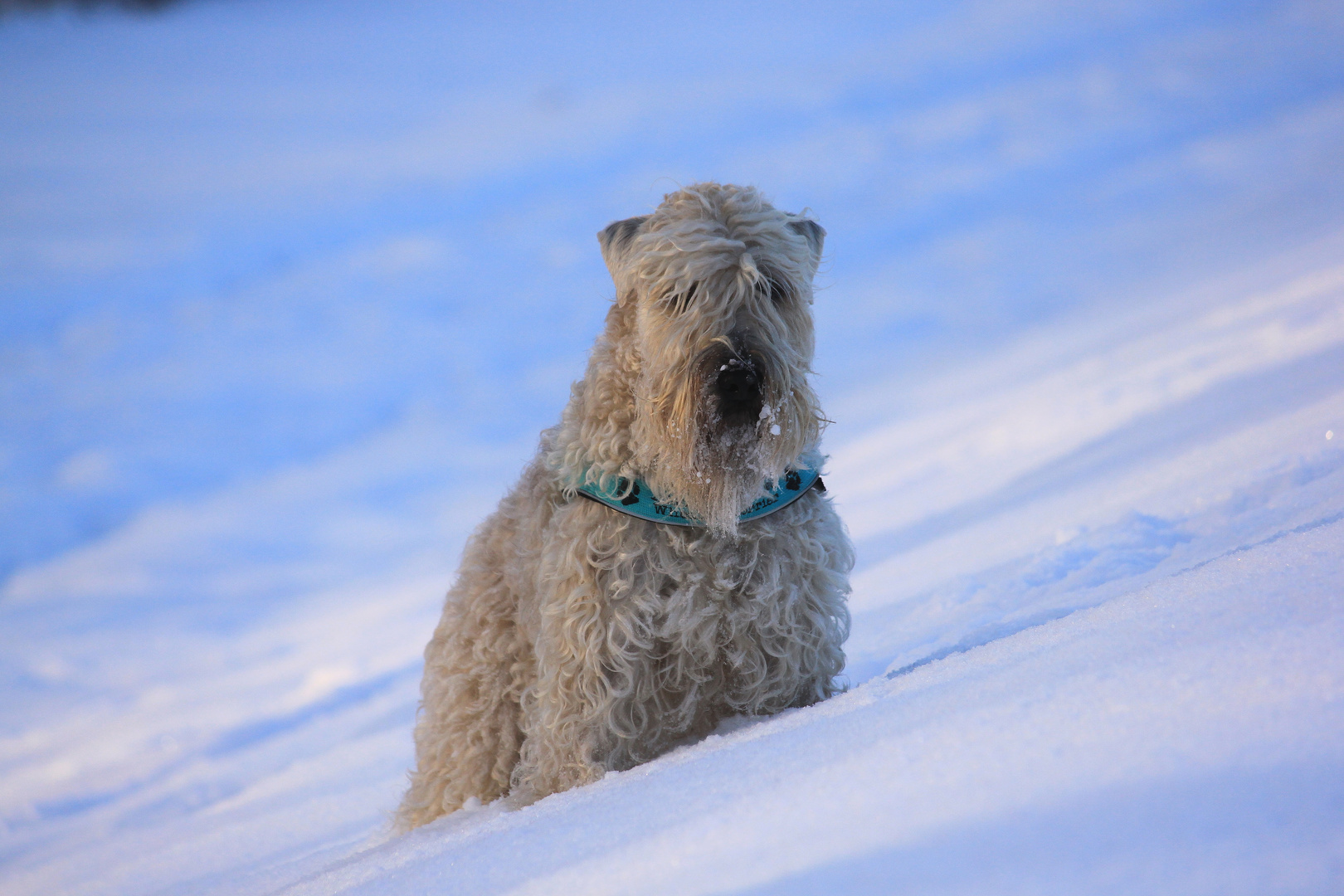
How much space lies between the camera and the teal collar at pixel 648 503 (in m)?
3.71

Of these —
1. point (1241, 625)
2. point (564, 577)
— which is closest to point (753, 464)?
point (564, 577)

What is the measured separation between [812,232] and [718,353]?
1019 millimetres

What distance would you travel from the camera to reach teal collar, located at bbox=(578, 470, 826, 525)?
3.71m

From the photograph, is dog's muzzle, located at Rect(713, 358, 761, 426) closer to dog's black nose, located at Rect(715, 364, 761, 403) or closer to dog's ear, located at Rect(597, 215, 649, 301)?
dog's black nose, located at Rect(715, 364, 761, 403)

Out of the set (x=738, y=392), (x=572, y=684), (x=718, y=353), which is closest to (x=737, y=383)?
(x=738, y=392)

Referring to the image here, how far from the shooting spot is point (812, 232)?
4133 millimetres

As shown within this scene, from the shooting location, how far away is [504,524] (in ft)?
14.4

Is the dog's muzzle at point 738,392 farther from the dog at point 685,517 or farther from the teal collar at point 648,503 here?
the teal collar at point 648,503

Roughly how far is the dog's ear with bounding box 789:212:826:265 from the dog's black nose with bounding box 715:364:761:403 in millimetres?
821

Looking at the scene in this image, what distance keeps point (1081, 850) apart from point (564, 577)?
249 centimetres

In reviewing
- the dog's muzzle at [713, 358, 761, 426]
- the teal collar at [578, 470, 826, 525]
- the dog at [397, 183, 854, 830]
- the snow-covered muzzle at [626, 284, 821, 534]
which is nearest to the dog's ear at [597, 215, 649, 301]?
the dog at [397, 183, 854, 830]

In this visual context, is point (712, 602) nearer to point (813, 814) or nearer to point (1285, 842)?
point (813, 814)

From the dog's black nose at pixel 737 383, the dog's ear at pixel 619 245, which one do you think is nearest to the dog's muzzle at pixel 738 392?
the dog's black nose at pixel 737 383

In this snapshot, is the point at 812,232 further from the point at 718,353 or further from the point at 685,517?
the point at 685,517
